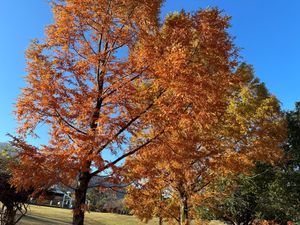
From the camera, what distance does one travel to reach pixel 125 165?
9562mm

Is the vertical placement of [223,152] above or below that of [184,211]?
above

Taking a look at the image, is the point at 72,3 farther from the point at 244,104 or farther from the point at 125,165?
the point at 244,104

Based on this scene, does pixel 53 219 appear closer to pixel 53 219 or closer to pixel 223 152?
pixel 53 219


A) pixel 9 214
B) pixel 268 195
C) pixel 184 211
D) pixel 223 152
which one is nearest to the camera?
pixel 9 214

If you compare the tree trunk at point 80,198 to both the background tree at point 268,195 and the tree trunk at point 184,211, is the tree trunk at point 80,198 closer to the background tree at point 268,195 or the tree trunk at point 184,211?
the tree trunk at point 184,211

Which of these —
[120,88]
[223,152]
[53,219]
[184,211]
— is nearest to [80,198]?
[120,88]

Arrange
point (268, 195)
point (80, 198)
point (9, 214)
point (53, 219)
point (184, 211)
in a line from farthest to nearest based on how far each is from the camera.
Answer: point (53, 219) → point (268, 195) → point (184, 211) → point (9, 214) → point (80, 198)

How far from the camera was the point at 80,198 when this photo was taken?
30.9ft

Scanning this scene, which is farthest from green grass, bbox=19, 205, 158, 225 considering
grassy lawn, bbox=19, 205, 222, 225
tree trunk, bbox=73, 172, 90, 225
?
tree trunk, bbox=73, 172, 90, 225

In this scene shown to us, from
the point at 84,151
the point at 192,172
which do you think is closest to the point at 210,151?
the point at 192,172

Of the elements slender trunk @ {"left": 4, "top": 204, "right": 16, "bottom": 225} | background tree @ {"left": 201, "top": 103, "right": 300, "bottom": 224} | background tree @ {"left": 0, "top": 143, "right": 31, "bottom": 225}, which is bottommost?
slender trunk @ {"left": 4, "top": 204, "right": 16, "bottom": 225}

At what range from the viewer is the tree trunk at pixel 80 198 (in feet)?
30.3

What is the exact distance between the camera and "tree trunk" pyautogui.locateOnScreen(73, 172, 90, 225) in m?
9.25

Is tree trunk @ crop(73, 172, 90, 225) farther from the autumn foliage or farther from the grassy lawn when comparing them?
the grassy lawn
